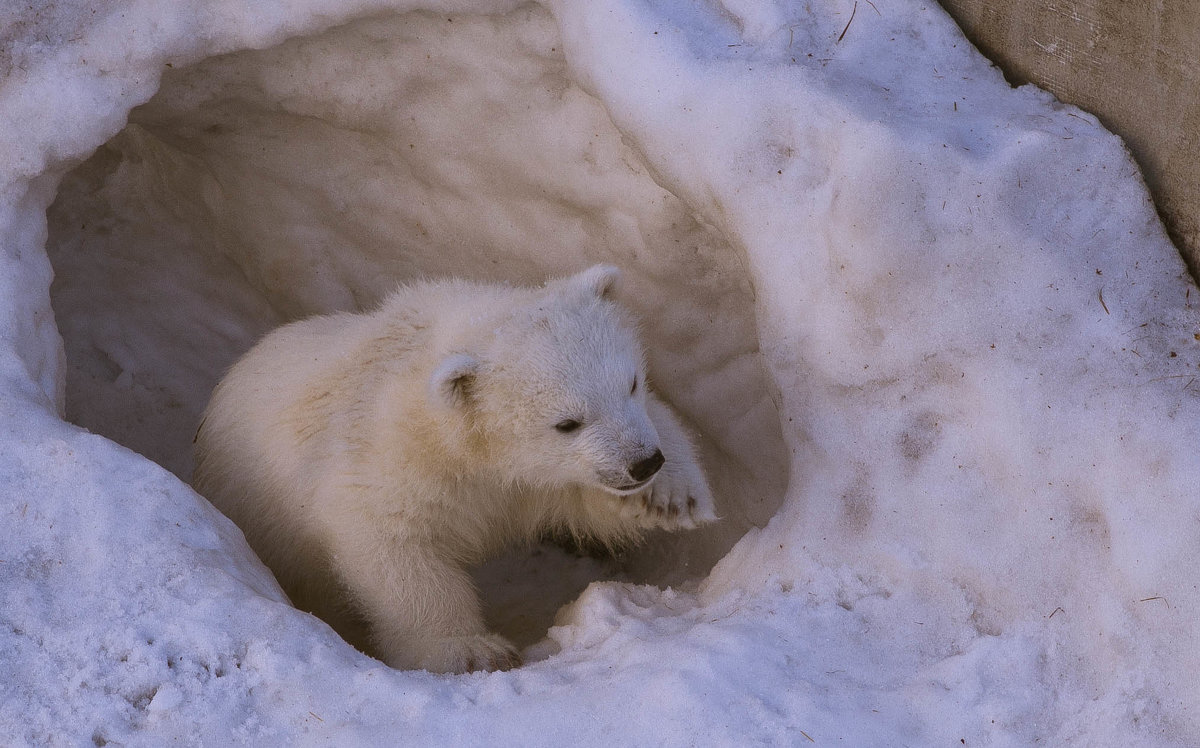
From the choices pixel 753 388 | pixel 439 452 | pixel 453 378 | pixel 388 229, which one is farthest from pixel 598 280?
pixel 388 229

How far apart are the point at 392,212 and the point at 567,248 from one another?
110 cm

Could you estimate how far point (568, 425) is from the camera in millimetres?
3824

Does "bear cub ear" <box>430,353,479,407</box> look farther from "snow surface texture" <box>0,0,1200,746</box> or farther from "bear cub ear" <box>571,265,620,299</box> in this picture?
"snow surface texture" <box>0,0,1200,746</box>

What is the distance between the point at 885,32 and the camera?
3.90 meters

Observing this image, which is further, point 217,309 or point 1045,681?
point 217,309

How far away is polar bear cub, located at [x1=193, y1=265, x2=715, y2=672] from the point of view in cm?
381

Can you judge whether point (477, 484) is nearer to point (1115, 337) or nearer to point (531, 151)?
point (531, 151)

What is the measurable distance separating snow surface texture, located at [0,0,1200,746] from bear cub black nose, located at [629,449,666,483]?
490 mm

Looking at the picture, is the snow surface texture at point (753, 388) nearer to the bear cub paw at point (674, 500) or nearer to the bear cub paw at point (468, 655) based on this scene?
the bear cub paw at point (468, 655)

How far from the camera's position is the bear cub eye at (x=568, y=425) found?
12.5 ft

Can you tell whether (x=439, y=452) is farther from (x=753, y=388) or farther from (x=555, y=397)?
(x=753, y=388)

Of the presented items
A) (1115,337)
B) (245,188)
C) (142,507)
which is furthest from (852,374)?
(245,188)

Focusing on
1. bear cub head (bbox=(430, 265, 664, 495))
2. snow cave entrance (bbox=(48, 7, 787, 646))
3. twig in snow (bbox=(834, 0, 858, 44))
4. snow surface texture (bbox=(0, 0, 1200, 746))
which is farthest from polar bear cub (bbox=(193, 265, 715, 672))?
twig in snow (bbox=(834, 0, 858, 44))

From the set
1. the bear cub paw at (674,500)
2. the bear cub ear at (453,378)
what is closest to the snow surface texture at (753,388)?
the bear cub paw at (674,500)
